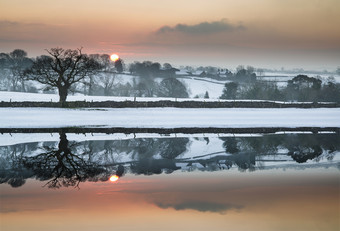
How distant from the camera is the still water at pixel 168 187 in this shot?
10414mm

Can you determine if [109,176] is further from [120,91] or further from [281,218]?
[120,91]

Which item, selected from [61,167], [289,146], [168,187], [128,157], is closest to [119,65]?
[289,146]

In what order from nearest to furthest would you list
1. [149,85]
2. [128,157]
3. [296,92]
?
[128,157], [296,92], [149,85]

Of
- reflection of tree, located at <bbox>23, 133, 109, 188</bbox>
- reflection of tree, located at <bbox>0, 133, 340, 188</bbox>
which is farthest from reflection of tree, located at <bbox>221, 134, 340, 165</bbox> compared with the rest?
reflection of tree, located at <bbox>23, 133, 109, 188</bbox>

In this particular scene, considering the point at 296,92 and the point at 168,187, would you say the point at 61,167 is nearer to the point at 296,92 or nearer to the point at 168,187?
the point at 168,187

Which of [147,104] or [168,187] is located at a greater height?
[147,104]

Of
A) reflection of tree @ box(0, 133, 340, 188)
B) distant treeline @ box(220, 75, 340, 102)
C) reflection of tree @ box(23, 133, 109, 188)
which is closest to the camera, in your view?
reflection of tree @ box(23, 133, 109, 188)

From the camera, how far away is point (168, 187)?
1395 centimetres

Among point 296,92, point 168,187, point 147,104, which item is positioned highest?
point 296,92

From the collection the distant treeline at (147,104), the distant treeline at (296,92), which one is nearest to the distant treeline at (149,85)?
the distant treeline at (296,92)

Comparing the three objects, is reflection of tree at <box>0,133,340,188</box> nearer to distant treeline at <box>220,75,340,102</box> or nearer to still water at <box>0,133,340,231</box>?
still water at <box>0,133,340,231</box>

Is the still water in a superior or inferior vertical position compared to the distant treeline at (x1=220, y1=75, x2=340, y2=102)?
inferior

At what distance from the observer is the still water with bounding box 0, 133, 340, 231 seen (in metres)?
10.4

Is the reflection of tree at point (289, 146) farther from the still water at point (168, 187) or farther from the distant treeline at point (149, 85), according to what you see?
the distant treeline at point (149, 85)
